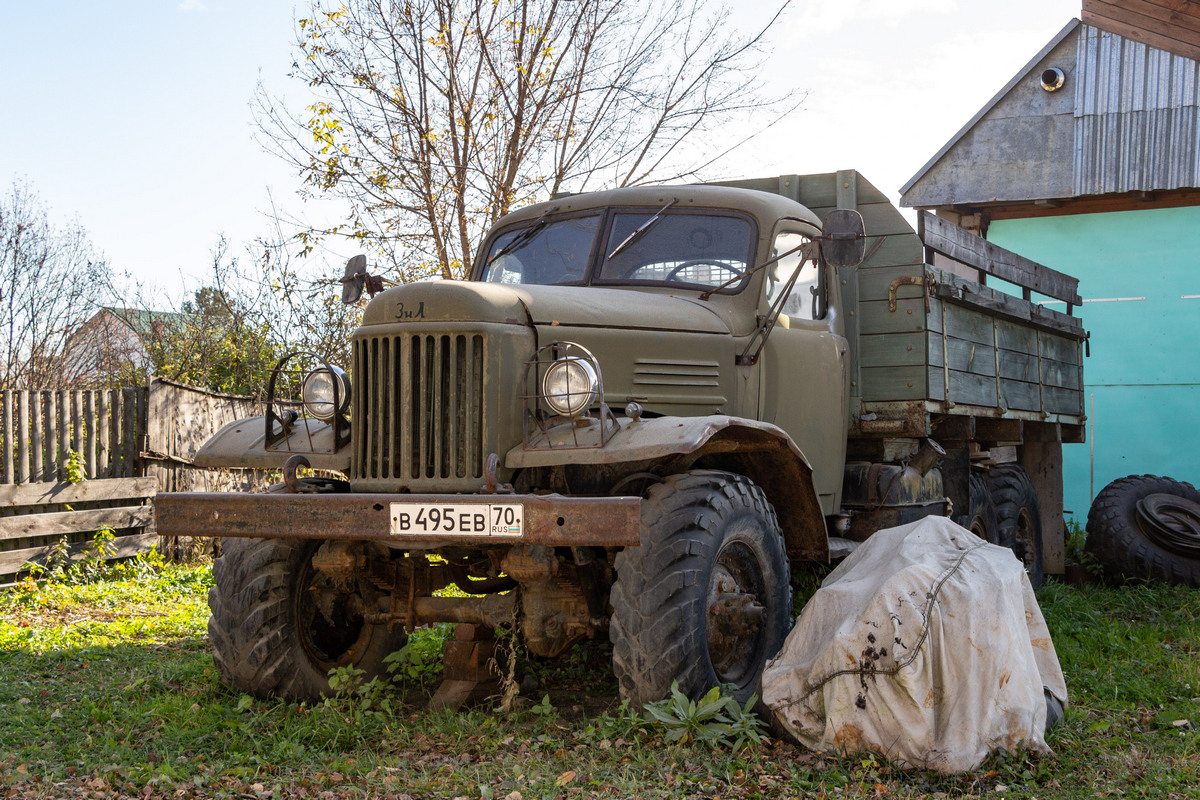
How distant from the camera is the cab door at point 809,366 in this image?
5590 millimetres

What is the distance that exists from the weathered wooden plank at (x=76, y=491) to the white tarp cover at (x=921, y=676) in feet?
20.0

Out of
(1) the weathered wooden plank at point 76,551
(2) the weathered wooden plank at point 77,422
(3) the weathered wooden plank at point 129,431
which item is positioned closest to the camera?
(1) the weathered wooden plank at point 76,551

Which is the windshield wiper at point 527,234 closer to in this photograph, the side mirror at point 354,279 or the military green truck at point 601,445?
the military green truck at point 601,445

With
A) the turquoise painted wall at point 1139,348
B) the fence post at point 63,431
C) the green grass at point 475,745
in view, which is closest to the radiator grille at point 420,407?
the green grass at point 475,745

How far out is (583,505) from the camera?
384cm

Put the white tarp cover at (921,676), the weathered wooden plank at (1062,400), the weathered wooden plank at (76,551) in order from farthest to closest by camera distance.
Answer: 1. the weathered wooden plank at (1062,400)
2. the weathered wooden plank at (76,551)
3. the white tarp cover at (921,676)

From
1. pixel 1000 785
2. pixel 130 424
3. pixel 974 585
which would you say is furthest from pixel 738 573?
pixel 130 424

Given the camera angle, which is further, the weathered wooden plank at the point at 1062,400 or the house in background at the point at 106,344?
the house in background at the point at 106,344

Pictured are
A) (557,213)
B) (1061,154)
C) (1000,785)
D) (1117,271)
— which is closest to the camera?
(1000,785)

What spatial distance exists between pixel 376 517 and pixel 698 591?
125 cm

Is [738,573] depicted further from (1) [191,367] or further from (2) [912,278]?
(1) [191,367]

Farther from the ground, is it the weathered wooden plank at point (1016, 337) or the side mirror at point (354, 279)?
the side mirror at point (354, 279)

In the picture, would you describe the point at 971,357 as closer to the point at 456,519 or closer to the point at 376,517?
the point at 456,519

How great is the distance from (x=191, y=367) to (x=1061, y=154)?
36.8 feet
